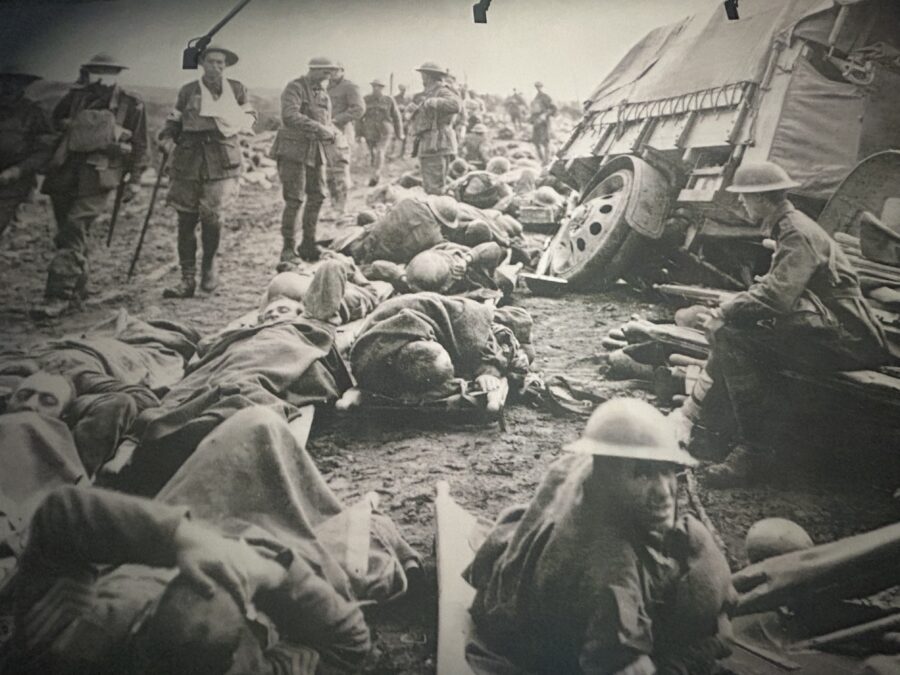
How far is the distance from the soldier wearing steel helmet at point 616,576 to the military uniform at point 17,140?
10.8ft

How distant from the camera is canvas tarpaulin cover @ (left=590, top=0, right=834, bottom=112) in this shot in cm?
319

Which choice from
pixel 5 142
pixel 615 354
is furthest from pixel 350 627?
pixel 5 142

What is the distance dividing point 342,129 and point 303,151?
46 cm

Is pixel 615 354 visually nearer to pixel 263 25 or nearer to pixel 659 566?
pixel 659 566

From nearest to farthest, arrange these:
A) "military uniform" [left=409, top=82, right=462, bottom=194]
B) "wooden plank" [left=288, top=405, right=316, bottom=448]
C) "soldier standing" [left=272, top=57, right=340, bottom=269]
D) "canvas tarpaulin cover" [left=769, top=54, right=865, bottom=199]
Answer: "wooden plank" [left=288, top=405, right=316, bottom=448] < "canvas tarpaulin cover" [left=769, top=54, right=865, bottom=199] < "soldier standing" [left=272, top=57, right=340, bottom=269] < "military uniform" [left=409, top=82, right=462, bottom=194]

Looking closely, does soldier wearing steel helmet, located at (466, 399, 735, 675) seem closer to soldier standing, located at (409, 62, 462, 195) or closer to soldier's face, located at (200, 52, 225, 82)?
soldier standing, located at (409, 62, 462, 195)

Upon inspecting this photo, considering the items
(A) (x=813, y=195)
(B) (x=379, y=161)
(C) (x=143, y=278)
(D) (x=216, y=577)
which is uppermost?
(A) (x=813, y=195)

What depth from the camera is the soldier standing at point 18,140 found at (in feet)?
10.8

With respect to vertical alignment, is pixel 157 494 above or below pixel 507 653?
above

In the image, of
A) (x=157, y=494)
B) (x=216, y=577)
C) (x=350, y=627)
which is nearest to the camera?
(x=216, y=577)

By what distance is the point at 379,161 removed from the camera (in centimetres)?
472

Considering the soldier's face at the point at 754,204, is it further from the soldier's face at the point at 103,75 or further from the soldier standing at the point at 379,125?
the soldier's face at the point at 103,75

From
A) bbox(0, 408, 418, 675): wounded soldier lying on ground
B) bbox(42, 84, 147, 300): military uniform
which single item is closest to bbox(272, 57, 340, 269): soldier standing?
bbox(42, 84, 147, 300): military uniform

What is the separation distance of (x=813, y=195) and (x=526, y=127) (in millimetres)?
2196
